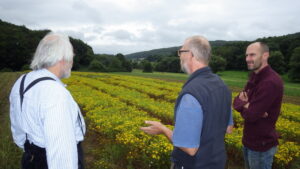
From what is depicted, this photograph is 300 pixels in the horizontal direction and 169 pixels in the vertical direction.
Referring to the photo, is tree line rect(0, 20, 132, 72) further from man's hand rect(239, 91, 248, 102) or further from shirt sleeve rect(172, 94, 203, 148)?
shirt sleeve rect(172, 94, 203, 148)

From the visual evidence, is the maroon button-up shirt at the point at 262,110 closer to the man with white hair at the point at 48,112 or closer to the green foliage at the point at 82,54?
the man with white hair at the point at 48,112

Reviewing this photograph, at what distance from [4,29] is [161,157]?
83073 mm

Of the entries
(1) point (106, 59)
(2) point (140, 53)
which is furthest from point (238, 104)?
(2) point (140, 53)

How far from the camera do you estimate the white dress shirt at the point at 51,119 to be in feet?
6.13

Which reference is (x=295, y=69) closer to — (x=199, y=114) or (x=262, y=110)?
(x=262, y=110)

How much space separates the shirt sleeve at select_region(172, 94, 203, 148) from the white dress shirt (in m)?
0.98

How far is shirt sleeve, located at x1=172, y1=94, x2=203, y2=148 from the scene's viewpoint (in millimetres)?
1999

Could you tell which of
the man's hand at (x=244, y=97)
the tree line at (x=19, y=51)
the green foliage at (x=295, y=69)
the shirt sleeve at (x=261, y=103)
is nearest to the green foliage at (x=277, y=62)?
the green foliage at (x=295, y=69)

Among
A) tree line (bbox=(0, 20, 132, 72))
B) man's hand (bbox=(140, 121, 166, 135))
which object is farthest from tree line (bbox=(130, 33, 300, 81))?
man's hand (bbox=(140, 121, 166, 135))

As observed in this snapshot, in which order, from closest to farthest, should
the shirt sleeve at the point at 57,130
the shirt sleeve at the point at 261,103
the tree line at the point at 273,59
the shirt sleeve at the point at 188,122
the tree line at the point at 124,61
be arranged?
1. the shirt sleeve at the point at 57,130
2. the shirt sleeve at the point at 188,122
3. the shirt sleeve at the point at 261,103
4. the tree line at the point at 273,59
5. the tree line at the point at 124,61

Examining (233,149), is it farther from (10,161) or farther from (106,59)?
(106,59)

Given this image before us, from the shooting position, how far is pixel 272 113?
333cm

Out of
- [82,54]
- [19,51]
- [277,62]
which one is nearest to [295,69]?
[277,62]

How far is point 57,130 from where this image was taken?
188cm
